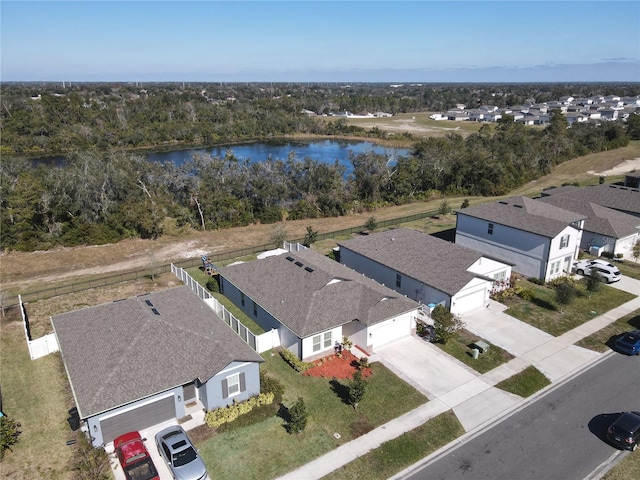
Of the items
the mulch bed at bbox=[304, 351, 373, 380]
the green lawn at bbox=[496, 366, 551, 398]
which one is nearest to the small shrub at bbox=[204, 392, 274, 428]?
the mulch bed at bbox=[304, 351, 373, 380]

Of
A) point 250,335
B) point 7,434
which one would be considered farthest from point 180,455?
point 250,335

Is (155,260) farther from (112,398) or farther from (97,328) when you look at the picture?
(112,398)

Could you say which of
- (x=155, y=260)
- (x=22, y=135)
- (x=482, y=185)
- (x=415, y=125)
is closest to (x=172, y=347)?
(x=155, y=260)

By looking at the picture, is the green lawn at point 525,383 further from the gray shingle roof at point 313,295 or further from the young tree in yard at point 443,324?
the gray shingle roof at point 313,295

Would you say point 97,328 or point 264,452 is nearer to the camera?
point 264,452

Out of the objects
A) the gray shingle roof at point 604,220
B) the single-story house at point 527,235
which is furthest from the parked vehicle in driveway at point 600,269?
the gray shingle roof at point 604,220

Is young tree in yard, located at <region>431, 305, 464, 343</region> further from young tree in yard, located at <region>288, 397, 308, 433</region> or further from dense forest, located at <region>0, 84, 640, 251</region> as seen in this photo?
dense forest, located at <region>0, 84, 640, 251</region>

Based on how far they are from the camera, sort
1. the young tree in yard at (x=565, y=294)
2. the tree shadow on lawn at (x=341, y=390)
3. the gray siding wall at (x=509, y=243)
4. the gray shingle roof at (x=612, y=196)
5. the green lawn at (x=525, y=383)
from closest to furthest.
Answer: the tree shadow on lawn at (x=341, y=390)
the green lawn at (x=525, y=383)
the young tree in yard at (x=565, y=294)
the gray siding wall at (x=509, y=243)
the gray shingle roof at (x=612, y=196)
